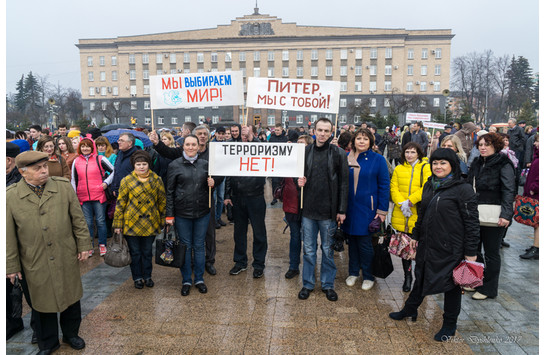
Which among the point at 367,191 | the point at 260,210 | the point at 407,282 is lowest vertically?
the point at 407,282

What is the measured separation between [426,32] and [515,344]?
7940 centimetres

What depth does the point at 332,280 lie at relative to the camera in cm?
520

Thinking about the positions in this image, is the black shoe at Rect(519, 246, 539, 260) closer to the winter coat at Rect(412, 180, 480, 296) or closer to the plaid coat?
the winter coat at Rect(412, 180, 480, 296)

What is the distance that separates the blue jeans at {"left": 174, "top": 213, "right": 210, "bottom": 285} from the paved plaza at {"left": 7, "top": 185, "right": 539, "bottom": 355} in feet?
0.75

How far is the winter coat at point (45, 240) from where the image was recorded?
367 centimetres

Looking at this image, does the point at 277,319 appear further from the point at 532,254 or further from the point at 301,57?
the point at 301,57

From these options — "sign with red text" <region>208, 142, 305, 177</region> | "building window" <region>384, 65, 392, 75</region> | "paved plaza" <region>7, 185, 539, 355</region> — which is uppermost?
"building window" <region>384, 65, 392, 75</region>

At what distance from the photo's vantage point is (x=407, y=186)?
17.6ft

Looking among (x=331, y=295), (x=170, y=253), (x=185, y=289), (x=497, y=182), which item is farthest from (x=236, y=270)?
(x=497, y=182)

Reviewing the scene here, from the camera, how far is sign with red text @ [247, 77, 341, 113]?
6.26m

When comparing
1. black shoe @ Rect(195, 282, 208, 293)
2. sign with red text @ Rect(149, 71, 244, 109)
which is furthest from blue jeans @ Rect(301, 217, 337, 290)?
sign with red text @ Rect(149, 71, 244, 109)

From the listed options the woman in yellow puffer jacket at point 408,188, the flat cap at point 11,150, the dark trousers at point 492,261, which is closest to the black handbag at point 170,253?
the flat cap at point 11,150

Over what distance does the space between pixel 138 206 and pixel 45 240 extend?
1.62 m

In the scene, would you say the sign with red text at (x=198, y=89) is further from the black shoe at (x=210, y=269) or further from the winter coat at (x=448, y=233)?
the winter coat at (x=448, y=233)
